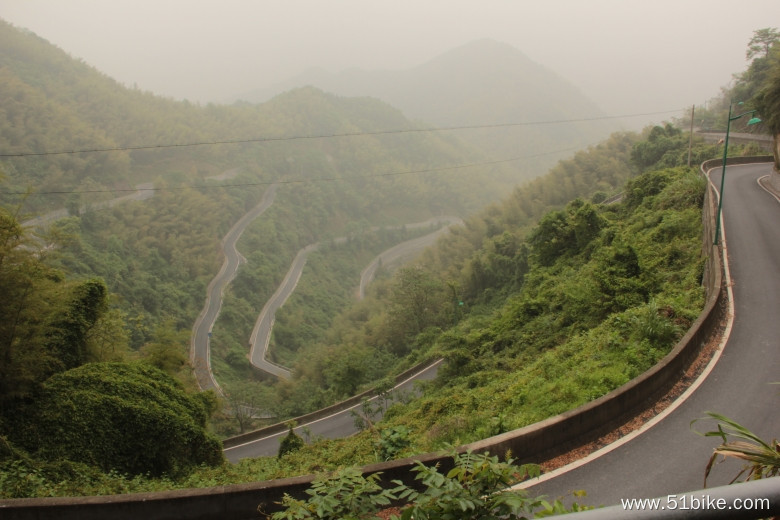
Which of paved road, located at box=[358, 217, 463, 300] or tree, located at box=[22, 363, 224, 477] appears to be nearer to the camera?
tree, located at box=[22, 363, 224, 477]

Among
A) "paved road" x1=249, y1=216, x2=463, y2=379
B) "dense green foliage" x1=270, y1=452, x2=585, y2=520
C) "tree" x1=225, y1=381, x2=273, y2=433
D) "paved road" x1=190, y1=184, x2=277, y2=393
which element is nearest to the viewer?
"dense green foliage" x1=270, y1=452, x2=585, y2=520

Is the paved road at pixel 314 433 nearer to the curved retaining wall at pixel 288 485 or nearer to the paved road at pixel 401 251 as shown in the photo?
the curved retaining wall at pixel 288 485

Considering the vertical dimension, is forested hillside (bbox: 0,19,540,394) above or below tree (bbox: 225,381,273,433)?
above

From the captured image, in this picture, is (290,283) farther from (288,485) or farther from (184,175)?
(288,485)

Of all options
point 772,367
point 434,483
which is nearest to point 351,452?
point 434,483

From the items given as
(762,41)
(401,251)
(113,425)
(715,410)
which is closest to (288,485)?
(113,425)

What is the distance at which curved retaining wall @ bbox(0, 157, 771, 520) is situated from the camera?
6.36 meters

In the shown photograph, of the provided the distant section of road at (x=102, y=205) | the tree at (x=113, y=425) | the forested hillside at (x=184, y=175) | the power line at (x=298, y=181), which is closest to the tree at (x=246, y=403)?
the forested hillside at (x=184, y=175)

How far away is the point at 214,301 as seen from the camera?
64.6m

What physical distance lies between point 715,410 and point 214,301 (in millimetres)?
63350

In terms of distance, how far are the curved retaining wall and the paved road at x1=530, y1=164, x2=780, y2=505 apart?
45 centimetres

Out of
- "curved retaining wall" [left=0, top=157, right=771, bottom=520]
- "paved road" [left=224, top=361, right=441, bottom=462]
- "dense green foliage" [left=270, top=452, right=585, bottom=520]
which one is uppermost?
"dense green foliage" [left=270, top=452, right=585, bottom=520]
